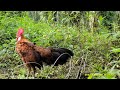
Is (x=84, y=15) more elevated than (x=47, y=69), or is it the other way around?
(x=84, y=15)

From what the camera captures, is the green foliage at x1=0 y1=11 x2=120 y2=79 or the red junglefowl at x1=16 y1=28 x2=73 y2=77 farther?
the green foliage at x1=0 y1=11 x2=120 y2=79

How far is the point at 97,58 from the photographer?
3344 millimetres

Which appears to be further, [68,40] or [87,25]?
[87,25]

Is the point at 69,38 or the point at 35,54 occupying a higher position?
the point at 69,38

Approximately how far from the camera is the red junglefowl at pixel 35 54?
2.88 metres

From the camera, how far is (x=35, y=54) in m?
2.90

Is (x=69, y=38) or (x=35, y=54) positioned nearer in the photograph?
(x=35, y=54)

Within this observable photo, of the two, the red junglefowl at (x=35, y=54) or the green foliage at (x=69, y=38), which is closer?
the red junglefowl at (x=35, y=54)

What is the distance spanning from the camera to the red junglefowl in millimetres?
2883
